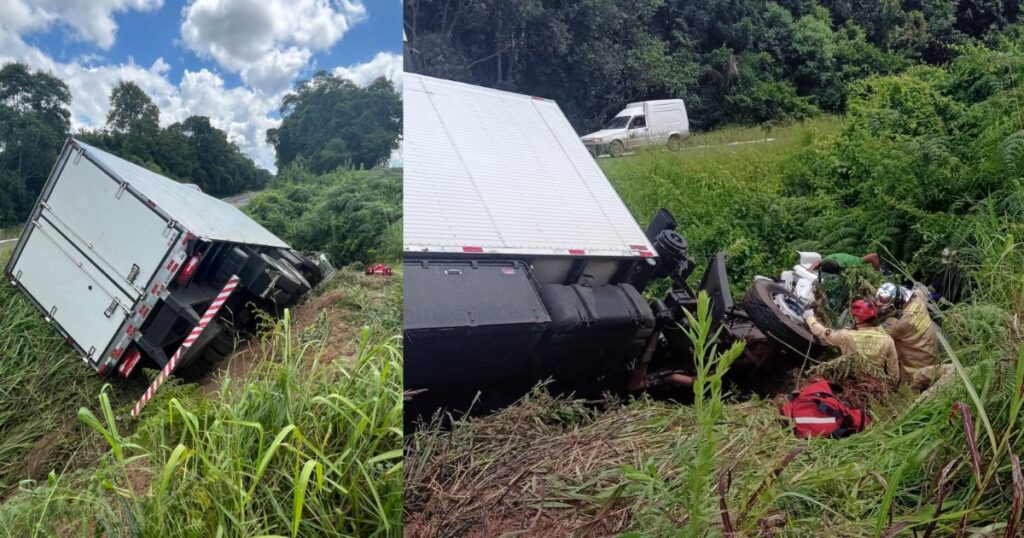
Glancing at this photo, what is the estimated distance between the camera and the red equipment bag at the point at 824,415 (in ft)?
4.24

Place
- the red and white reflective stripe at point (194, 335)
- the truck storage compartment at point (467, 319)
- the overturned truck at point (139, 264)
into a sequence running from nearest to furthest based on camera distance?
1. the truck storage compartment at point (467, 319)
2. the overturned truck at point (139, 264)
3. the red and white reflective stripe at point (194, 335)

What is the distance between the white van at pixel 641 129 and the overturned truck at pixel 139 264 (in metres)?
0.71

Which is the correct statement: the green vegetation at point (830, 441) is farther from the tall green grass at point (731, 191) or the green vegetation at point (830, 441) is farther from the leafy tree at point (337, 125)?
the leafy tree at point (337, 125)

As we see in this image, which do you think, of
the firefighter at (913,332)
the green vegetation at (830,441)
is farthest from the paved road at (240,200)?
the firefighter at (913,332)

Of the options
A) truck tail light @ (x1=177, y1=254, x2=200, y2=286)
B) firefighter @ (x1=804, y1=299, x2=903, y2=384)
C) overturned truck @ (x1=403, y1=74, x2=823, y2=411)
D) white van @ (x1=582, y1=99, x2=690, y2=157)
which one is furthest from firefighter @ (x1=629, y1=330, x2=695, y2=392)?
truck tail light @ (x1=177, y1=254, x2=200, y2=286)

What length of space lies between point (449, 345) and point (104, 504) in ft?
2.36

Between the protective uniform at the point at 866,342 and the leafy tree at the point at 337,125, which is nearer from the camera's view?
the leafy tree at the point at 337,125

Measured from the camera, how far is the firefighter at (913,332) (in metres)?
1.30

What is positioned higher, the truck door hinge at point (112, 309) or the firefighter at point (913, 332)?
the firefighter at point (913, 332)

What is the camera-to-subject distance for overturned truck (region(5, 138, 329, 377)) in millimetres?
1403

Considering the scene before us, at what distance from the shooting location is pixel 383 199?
1211mm

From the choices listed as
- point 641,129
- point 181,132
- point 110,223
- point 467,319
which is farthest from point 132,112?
point 641,129

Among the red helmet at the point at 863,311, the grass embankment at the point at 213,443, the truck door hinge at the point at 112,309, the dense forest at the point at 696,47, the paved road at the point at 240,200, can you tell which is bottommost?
the truck door hinge at the point at 112,309

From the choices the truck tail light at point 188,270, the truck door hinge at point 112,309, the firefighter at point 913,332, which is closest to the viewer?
the firefighter at point 913,332
